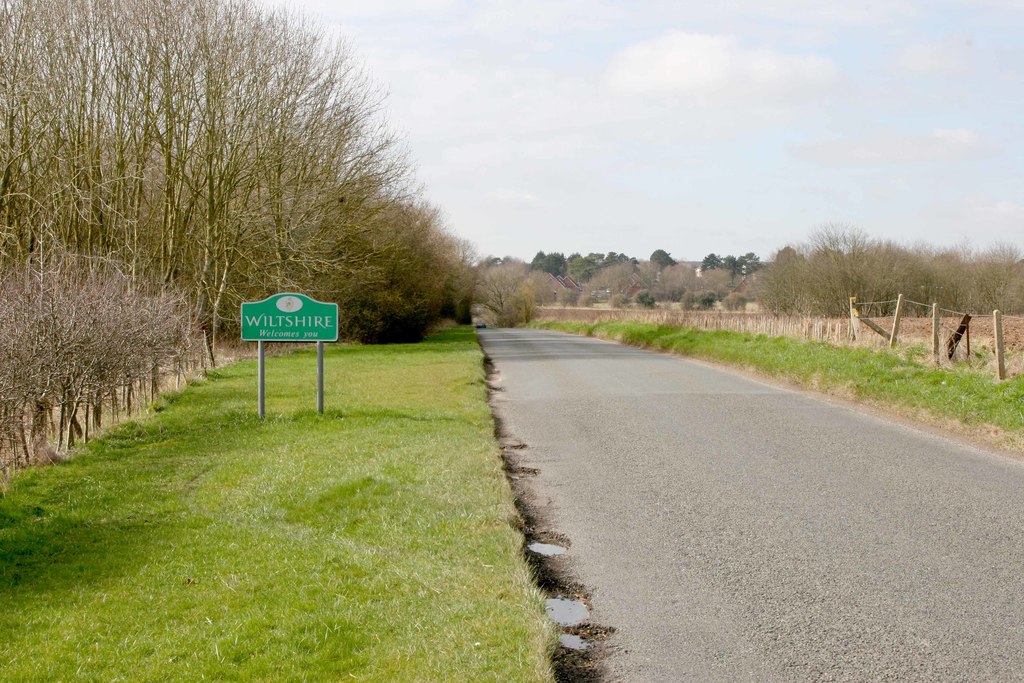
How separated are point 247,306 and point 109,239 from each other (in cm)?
990

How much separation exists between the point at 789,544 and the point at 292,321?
937cm

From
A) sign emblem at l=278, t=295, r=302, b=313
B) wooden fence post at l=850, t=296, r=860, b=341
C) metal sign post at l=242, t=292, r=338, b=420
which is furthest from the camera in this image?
wooden fence post at l=850, t=296, r=860, b=341

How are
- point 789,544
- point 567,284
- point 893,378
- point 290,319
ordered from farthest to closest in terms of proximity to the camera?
point 567,284 < point 893,378 < point 290,319 < point 789,544

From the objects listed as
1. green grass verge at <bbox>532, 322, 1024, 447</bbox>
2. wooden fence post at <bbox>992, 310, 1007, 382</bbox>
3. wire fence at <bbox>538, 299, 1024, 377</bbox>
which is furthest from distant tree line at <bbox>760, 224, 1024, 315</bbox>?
wooden fence post at <bbox>992, 310, 1007, 382</bbox>

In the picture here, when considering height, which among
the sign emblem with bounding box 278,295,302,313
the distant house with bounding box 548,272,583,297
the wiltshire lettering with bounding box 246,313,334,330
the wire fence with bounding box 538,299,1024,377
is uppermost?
the distant house with bounding box 548,272,583,297

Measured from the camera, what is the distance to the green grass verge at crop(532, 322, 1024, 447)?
12.8m

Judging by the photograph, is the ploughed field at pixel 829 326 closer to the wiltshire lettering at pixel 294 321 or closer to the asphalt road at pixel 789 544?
the asphalt road at pixel 789 544

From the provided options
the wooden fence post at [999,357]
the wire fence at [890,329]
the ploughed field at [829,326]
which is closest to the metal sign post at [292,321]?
Result: the wooden fence post at [999,357]

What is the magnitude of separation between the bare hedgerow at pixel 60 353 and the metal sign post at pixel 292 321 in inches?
52.5

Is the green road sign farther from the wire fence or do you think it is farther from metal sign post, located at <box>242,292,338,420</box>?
the wire fence

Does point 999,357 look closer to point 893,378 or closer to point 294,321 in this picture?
point 893,378

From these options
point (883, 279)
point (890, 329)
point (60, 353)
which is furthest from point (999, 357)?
point (883, 279)

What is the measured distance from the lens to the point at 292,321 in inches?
569

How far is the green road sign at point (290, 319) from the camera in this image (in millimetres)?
14344
